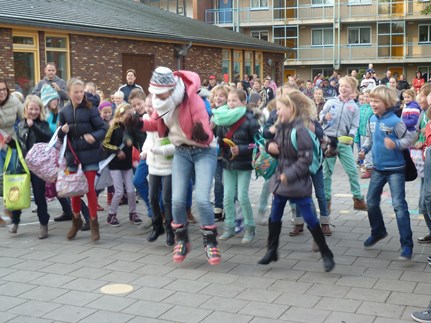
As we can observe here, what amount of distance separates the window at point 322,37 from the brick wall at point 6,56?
35.1 meters

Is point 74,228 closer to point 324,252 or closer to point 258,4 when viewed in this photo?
point 324,252

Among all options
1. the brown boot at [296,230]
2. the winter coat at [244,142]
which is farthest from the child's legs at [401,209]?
the winter coat at [244,142]

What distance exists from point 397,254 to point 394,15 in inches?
1702

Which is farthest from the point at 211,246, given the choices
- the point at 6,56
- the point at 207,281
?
the point at 6,56

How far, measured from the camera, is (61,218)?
8922mm

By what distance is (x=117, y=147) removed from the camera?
27.3 ft

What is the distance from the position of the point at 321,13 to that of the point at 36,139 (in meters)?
43.8

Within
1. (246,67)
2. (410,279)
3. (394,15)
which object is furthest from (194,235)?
(394,15)

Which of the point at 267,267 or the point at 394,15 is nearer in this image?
the point at 267,267

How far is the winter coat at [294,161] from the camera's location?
5992 mm

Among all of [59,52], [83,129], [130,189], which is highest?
[59,52]

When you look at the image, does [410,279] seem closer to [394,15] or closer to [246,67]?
[246,67]

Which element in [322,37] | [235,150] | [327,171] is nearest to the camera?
[235,150]

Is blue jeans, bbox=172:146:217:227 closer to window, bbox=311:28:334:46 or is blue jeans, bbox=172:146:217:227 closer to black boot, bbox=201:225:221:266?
black boot, bbox=201:225:221:266
